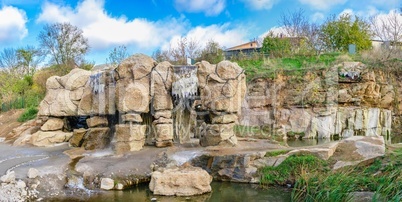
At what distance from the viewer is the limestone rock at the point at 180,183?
632 centimetres

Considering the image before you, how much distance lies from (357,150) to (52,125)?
864 cm

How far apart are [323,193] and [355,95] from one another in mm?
11296

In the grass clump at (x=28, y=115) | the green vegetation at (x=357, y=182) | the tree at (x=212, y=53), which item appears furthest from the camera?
the tree at (x=212, y=53)

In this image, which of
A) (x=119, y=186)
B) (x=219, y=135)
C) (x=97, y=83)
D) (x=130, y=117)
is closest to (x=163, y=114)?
(x=130, y=117)

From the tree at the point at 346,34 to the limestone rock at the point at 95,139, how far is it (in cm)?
1553

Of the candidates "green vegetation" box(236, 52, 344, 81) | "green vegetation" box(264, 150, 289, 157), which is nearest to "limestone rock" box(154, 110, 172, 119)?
"green vegetation" box(264, 150, 289, 157)

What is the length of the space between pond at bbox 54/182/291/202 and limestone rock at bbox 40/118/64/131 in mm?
5411

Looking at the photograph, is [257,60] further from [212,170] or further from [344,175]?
[344,175]

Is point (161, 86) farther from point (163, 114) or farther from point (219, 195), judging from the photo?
point (219, 195)

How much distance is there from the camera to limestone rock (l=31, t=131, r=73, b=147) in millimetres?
10669

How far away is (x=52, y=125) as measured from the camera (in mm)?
11164

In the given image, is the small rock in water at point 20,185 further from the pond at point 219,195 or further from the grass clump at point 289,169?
A: the grass clump at point 289,169

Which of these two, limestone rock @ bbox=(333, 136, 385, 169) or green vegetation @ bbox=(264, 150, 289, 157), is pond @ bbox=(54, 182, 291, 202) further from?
limestone rock @ bbox=(333, 136, 385, 169)

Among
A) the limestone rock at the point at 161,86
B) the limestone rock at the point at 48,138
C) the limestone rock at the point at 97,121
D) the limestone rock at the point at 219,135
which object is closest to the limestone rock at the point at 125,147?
the limestone rock at the point at 161,86
